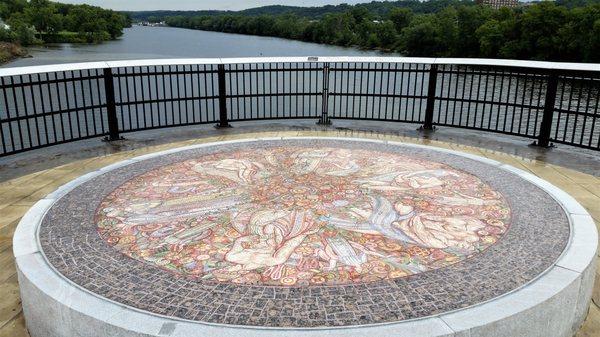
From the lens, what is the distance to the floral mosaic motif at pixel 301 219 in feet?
14.0

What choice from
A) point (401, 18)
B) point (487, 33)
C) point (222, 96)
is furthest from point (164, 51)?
point (222, 96)

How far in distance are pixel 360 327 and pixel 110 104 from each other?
817 centimetres

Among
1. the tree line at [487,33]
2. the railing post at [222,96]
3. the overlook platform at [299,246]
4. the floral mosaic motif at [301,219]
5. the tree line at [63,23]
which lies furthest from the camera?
the tree line at [63,23]

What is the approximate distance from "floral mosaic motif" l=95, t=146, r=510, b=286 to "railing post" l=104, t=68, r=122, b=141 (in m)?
3.26

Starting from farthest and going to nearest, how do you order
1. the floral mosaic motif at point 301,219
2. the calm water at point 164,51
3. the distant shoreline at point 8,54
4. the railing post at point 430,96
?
the calm water at point 164,51 < the distant shoreline at point 8,54 < the railing post at point 430,96 < the floral mosaic motif at point 301,219

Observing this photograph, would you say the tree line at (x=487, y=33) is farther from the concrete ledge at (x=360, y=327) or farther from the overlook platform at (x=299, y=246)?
the concrete ledge at (x=360, y=327)

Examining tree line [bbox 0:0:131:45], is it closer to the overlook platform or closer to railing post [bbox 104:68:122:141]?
railing post [bbox 104:68:122:141]

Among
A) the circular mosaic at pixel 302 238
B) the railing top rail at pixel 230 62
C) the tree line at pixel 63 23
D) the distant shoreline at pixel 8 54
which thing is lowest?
the distant shoreline at pixel 8 54

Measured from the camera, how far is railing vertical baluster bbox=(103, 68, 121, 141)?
30.6ft

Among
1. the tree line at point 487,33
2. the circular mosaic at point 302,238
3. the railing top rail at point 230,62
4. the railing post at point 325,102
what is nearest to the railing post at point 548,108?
the railing top rail at point 230,62

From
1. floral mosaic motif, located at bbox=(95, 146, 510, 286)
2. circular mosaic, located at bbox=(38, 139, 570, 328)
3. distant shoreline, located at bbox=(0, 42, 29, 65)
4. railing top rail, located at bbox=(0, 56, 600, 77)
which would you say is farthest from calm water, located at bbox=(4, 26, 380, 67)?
circular mosaic, located at bbox=(38, 139, 570, 328)

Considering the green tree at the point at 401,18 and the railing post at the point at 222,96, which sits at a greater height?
the green tree at the point at 401,18

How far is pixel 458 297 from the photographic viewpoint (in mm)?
3721

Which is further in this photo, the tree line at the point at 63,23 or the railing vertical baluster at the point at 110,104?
the tree line at the point at 63,23
